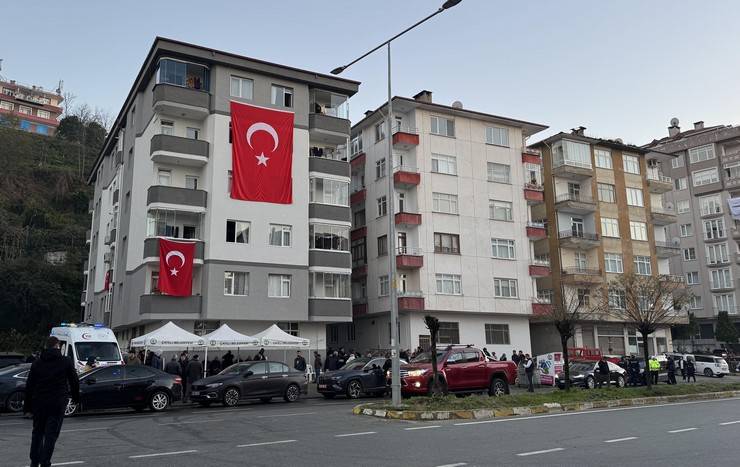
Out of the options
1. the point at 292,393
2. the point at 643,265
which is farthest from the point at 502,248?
the point at 292,393

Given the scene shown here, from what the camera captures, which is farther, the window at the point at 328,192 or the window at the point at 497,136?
the window at the point at 497,136

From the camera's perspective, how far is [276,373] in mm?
23969

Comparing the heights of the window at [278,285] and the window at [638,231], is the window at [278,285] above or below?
below

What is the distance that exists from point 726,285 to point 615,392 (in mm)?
55985

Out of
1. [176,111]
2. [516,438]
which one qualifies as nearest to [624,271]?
[176,111]

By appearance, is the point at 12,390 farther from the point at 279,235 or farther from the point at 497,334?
the point at 497,334

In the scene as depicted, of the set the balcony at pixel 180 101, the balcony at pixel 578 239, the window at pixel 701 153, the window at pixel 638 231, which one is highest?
the window at pixel 701 153

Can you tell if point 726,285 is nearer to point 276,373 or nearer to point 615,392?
point 615,392

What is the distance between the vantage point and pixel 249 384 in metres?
22.9

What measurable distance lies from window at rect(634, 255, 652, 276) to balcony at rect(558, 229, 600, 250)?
17.1 feet

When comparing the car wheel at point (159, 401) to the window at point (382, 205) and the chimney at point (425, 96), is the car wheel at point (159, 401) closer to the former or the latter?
the window at point (382, 205)

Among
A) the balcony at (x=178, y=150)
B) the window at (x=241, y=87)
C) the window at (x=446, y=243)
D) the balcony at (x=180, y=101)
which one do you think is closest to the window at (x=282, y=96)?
the window at (x=241, y=87)

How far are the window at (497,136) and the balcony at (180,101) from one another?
858 inches

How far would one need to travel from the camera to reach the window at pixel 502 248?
46.4 metres
